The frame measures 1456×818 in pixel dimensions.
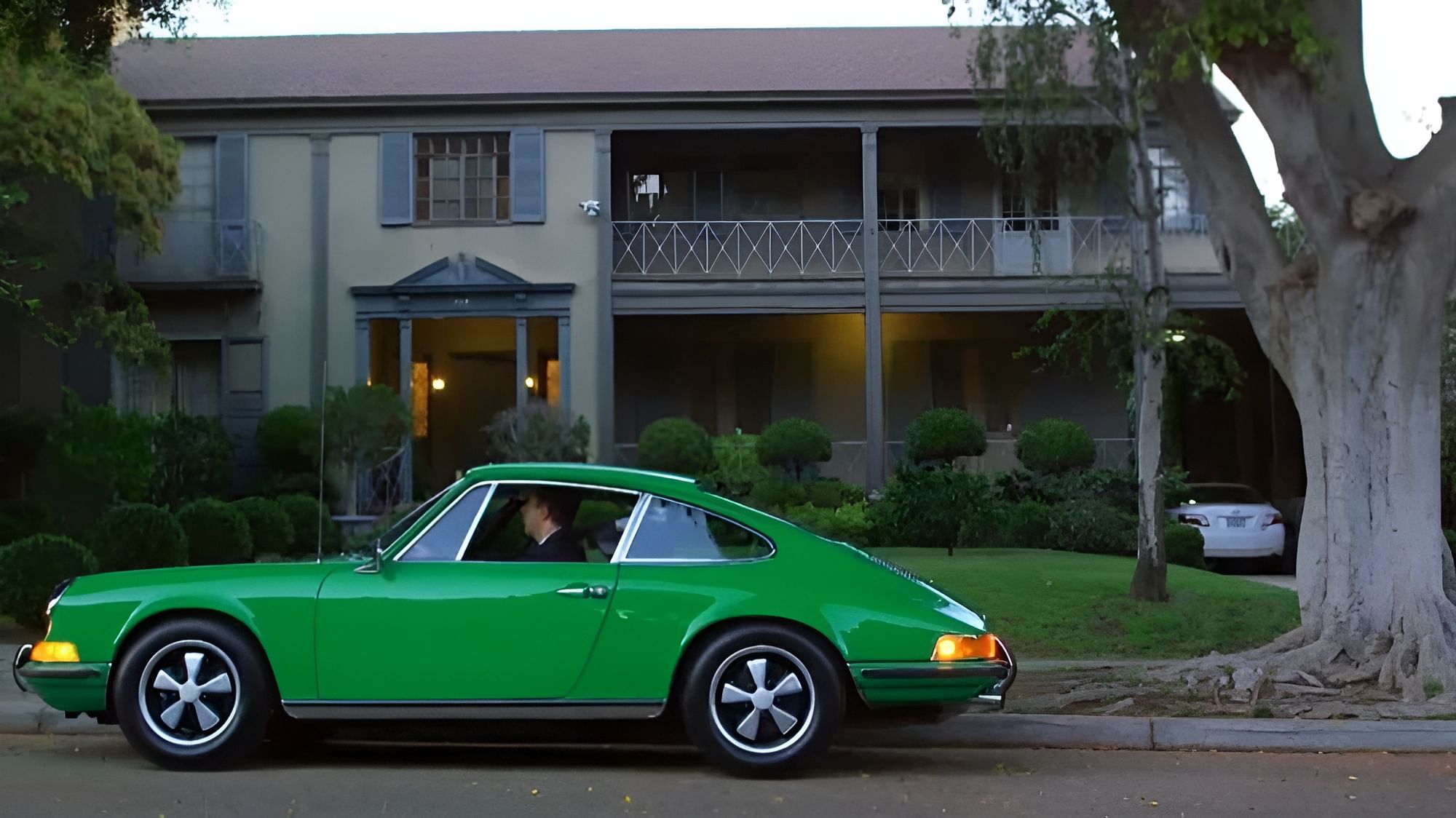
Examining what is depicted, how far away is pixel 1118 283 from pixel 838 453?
10054mm

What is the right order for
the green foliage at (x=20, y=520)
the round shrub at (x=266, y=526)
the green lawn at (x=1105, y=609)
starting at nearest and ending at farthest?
the green lawn at (x=1105, y=609) → the round shrub at (x=266, y=526) → the green foliage at (x=20, y=520)

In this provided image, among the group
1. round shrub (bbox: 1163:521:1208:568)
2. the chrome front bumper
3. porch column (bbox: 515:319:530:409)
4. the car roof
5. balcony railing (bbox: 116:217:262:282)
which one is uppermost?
balcony railing (bbox: 116:217:262:282)

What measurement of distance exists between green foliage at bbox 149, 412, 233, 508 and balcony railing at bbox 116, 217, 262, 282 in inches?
87.7

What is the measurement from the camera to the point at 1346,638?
9219mm

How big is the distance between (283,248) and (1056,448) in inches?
447

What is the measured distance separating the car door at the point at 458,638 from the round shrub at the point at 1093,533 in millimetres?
13171

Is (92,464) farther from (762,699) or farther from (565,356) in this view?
(762,699)

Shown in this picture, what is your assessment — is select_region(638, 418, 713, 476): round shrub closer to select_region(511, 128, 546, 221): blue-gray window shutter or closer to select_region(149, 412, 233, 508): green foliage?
select_region(511, 128, 546, 221): blue-gray window shutter

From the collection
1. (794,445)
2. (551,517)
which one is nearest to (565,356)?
(794,445)

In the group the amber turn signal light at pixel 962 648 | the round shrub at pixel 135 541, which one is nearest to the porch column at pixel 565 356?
the round shrub at pixel 135 541

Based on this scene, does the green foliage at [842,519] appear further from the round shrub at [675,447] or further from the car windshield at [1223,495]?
the car windshield at [1223,495]

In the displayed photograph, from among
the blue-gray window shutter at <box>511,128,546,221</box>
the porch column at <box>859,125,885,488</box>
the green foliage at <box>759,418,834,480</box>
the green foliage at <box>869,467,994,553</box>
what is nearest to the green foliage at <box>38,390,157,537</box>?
the blue-gray window shutter at <box>511,128,546,221</box>

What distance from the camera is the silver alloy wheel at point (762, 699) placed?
6.69 metres

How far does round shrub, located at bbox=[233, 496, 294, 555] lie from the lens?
54.4 feet
